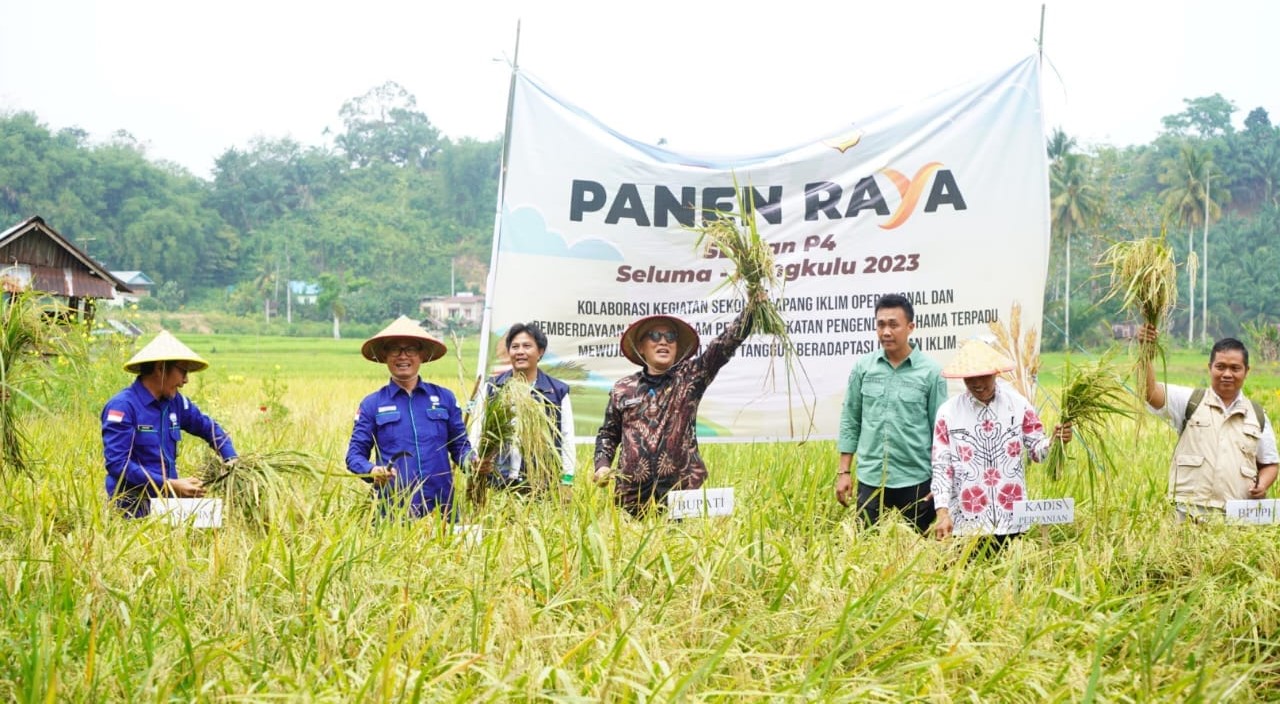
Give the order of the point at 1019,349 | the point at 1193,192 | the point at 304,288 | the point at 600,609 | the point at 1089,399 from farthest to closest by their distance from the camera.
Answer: the point at 304,288, the point at 1193,192, the point at 1019,349, the point at 1089,399, the point at 600,609

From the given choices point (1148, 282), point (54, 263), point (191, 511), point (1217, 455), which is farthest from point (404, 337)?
point (54, 263)

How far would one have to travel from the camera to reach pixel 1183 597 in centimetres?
397

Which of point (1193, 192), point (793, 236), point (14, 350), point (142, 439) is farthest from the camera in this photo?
point (1193, 192)

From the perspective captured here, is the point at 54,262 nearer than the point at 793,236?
No

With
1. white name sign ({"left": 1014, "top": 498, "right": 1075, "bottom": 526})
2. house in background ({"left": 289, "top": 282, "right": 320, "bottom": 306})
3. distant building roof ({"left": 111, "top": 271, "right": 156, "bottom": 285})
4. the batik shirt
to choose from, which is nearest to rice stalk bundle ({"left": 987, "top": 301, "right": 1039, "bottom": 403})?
white name sign ({"left": 1014, "top": 498, "right": 1075, "bottom": 526})

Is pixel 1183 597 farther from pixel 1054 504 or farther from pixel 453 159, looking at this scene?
pixel 453 159

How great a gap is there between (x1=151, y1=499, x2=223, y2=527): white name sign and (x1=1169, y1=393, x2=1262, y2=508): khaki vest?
3.63 meters

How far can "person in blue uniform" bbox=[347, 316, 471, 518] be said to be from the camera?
4.46 m

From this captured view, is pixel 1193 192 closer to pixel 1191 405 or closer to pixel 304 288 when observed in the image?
pixel 304 288

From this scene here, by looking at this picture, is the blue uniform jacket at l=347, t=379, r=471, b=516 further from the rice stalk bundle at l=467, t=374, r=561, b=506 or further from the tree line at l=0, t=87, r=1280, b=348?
the tree line at l=0, t=87, r=1280, b=348

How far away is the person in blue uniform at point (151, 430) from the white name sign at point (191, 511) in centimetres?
16

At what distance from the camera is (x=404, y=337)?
182 inches

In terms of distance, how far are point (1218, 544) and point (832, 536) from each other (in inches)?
54.0

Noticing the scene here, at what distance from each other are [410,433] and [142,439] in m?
0.96
